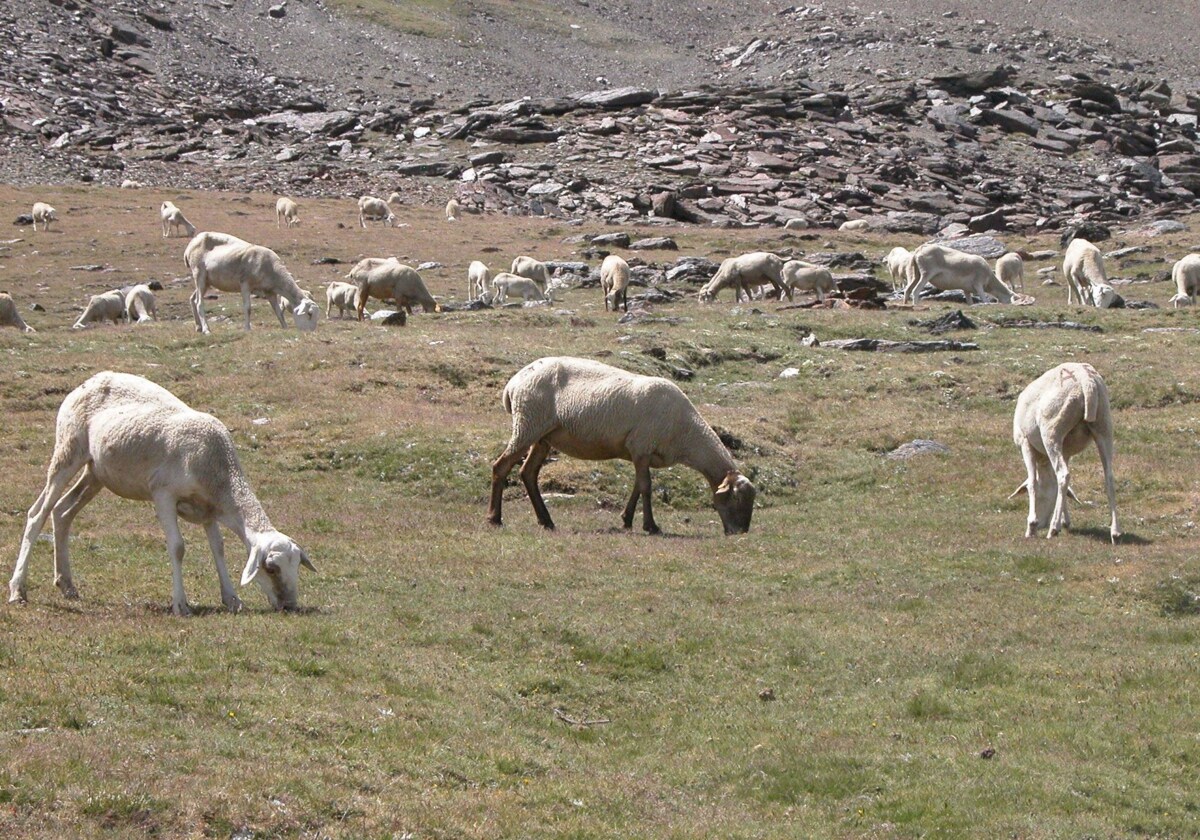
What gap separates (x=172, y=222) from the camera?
60.9 m

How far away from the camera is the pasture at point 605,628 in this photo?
35.6 feet

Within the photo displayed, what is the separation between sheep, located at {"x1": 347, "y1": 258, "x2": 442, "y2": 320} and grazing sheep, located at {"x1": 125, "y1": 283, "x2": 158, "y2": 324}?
6.26 metres

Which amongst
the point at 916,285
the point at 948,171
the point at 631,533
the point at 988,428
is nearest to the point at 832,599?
the point at 631,533

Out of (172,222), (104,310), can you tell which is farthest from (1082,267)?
(172,222)

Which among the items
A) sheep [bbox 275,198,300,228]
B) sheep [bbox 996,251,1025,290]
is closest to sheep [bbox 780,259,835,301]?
sheep [bbox 996,251,1025,290]

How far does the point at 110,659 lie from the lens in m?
12.2

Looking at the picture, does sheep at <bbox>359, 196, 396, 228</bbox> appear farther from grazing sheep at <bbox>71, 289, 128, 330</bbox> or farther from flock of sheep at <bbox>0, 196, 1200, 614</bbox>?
grazing sheep at <bbox>71, 289, 128, 330</bbox>

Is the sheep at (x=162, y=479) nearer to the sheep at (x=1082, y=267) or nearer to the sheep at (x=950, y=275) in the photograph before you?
the sheep at (x=950, y=275)

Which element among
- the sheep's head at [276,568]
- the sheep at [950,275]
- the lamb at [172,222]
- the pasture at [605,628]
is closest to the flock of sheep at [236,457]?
the sheep's head at [276,568]

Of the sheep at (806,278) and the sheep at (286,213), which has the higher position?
the sheep at (286,213)

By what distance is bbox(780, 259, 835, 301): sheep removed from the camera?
165ft

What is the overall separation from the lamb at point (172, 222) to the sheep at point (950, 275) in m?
31.3

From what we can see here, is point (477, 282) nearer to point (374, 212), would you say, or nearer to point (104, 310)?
point (104, 310)

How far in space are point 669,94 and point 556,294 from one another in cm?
6082
